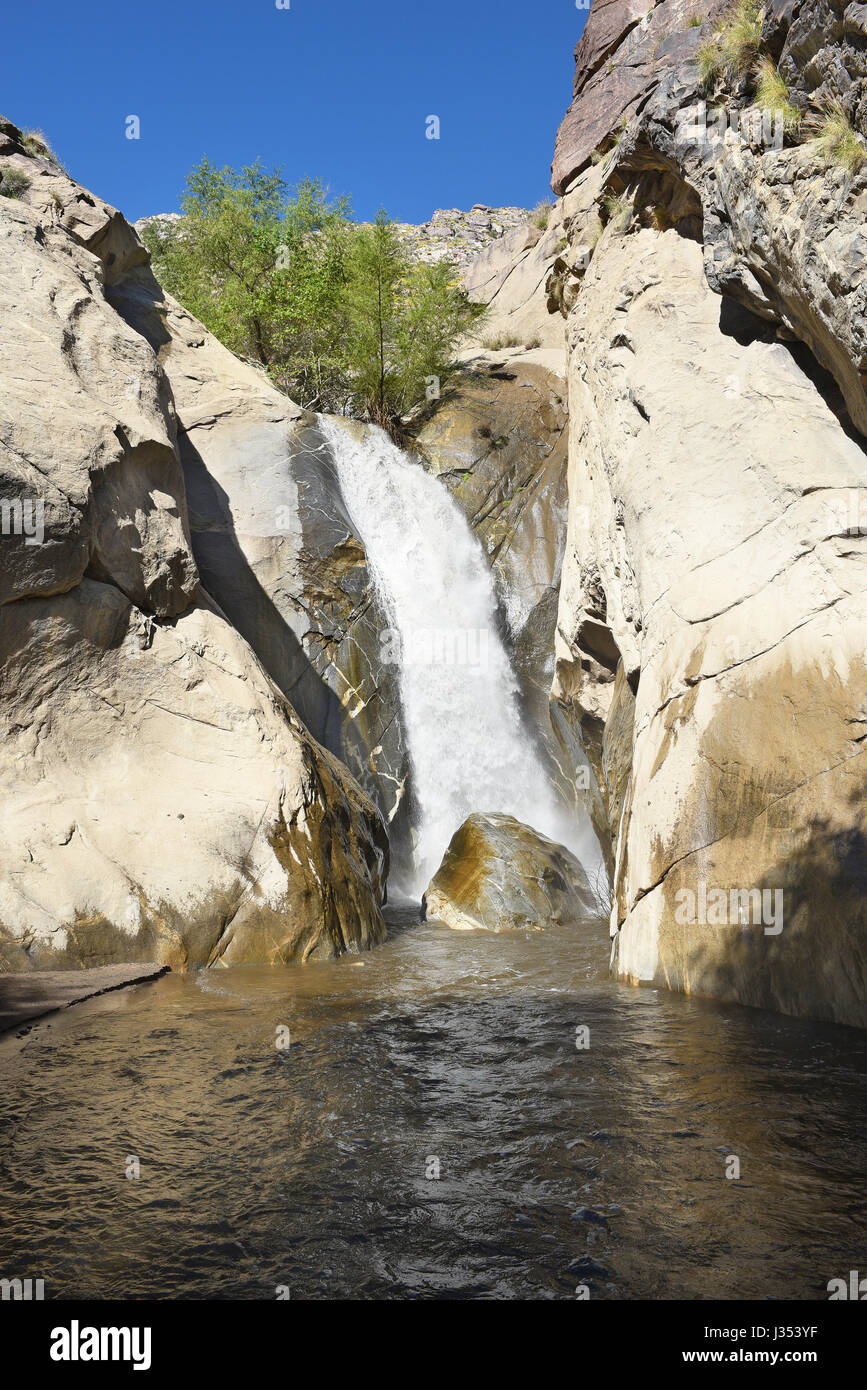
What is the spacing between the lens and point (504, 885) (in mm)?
12125

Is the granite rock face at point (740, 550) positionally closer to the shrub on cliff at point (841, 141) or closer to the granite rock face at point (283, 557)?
the shrub on cliff at point (841, 141)

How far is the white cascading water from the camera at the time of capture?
1645cm

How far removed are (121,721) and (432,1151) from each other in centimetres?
680

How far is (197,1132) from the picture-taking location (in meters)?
4.70

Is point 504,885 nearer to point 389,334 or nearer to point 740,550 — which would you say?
point 740,550

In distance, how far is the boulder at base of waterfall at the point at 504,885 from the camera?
39.0 feet

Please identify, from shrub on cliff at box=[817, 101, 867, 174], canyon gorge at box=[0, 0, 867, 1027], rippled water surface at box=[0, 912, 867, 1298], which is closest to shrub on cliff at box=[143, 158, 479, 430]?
canyon gorge at box=[0, 0, 867, 1027]

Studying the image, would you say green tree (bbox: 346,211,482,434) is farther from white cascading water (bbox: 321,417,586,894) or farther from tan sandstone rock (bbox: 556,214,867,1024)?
tan sandstone rock (bbox: 556,214,867,1024)

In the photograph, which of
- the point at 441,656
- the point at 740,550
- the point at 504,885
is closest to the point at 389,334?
the point at 441,656

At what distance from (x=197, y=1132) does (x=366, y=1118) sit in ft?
2.83

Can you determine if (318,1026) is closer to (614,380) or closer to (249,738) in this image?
(249,738)

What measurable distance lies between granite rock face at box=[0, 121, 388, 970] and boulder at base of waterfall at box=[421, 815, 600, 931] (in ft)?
4.60

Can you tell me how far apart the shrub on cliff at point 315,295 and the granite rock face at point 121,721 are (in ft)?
36.5
